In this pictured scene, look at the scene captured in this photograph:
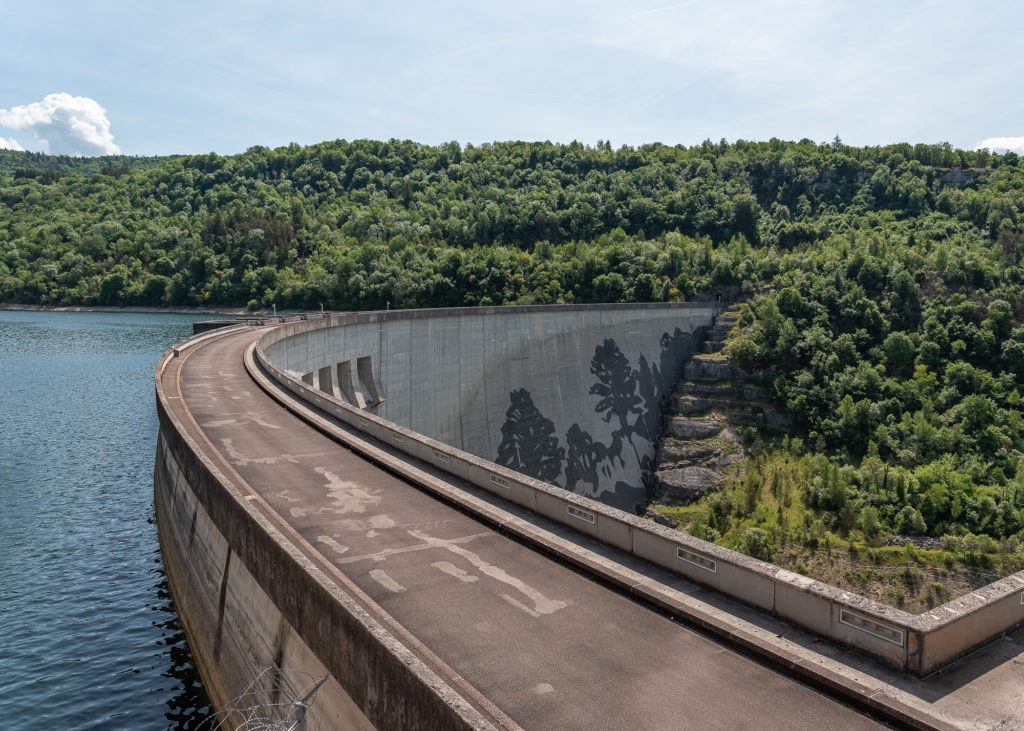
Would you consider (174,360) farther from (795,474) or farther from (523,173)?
(523,173)

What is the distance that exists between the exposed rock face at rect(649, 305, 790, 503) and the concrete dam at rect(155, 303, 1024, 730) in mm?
44737

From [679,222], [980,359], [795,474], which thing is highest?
[679,222]

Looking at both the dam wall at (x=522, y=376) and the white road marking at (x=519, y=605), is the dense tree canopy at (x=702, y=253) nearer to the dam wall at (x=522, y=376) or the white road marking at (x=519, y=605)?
the dam wall at (x=522, y=376)

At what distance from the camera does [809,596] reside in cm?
1050

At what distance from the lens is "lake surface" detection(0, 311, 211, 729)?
18.0 meters

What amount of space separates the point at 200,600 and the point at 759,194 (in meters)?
145

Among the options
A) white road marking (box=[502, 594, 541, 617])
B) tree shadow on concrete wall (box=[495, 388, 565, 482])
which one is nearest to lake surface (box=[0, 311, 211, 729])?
white road marking (box=[502, 594, 541, 617])

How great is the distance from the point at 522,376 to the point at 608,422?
11.7m

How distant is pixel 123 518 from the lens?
2992cm

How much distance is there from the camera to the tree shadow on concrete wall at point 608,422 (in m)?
54.8

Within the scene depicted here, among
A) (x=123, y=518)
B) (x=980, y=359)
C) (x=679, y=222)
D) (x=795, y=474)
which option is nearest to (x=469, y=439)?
(x=123, y=518)

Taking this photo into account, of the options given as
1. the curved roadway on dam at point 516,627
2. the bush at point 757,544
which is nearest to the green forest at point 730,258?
the bush at point 757,544

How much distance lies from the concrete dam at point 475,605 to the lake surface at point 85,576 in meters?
1.15

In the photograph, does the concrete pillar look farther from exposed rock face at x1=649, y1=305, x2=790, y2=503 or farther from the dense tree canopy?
the dense tree canopy
